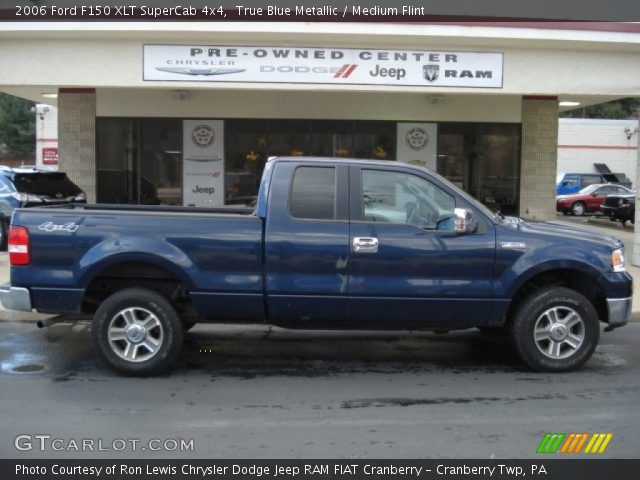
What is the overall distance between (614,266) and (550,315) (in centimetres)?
75

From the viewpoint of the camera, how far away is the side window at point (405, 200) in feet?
20.9

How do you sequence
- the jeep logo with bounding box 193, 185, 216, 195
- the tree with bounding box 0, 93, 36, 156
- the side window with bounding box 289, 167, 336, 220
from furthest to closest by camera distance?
1. the tree with bounding box 0, 93, 36, 156
2. the jeep logo with bounding box 193, 185, 216, 195
3. the side window with bounding box 289, 167, 336, 220

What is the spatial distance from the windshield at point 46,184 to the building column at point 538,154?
31.5ft

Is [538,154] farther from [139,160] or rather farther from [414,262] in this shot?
[414,262]

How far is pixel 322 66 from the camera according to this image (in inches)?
467

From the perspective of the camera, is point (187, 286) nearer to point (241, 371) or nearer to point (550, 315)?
point (241, 371)

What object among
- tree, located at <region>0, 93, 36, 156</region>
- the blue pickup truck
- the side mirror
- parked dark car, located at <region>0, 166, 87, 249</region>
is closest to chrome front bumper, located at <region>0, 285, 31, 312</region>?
the blue pickup truck

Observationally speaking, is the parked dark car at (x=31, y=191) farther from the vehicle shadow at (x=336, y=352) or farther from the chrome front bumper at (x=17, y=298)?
the chrome front bumper at (x=17, y=298)

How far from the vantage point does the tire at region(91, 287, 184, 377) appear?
244 inches

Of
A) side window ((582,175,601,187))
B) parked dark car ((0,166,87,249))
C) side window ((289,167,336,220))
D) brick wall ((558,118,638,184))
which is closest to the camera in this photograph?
side window ((289,167,336,220))

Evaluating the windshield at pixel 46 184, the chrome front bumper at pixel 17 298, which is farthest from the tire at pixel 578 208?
the chrome front bumper at pixel 17 298

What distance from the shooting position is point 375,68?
11.9 meters

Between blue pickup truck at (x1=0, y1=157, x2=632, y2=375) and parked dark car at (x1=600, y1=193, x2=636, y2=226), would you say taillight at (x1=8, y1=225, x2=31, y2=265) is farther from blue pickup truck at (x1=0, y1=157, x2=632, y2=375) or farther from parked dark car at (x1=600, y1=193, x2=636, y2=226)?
parked dark car at (x1=600, y1=193, x2=636, y2=226)
